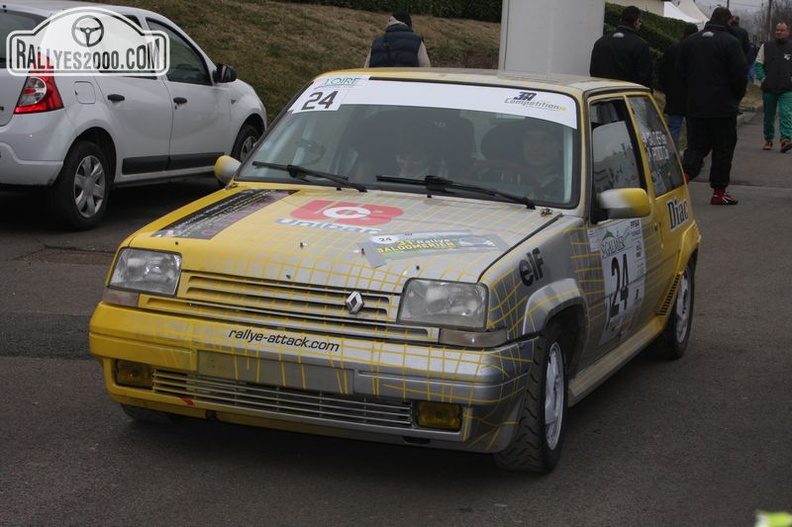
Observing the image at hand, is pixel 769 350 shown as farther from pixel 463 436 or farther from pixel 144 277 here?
pixel 144 277

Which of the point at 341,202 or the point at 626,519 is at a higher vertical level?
the point at 341,202

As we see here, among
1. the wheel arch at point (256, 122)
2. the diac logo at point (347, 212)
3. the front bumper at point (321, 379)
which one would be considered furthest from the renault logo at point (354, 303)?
the wheel arch at point (256, 122)

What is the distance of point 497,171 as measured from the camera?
5852 mm

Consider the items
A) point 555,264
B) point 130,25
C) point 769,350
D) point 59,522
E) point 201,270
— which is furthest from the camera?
point 130,25

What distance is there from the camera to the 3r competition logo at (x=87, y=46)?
10094 mm

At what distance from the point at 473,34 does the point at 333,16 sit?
Answer: 14.0 ft

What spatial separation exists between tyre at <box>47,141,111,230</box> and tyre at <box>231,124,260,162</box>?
2090 mm

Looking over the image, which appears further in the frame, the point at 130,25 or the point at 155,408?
the point at 130,25

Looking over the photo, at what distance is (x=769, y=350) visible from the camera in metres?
7.57

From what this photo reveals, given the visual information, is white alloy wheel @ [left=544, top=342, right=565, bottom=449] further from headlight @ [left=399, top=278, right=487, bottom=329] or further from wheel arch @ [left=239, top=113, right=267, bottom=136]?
wheel arch @ [left=239, top=113, right=267, bottom=136]

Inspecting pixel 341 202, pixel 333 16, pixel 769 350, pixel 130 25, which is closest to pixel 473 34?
pixel 333 16

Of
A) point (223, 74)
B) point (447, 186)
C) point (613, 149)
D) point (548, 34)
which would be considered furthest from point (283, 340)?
point (548, 34)

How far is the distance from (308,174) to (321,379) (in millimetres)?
1573

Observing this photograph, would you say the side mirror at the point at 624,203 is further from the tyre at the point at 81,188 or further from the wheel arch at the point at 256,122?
the wheel arch at the point at 256,122
